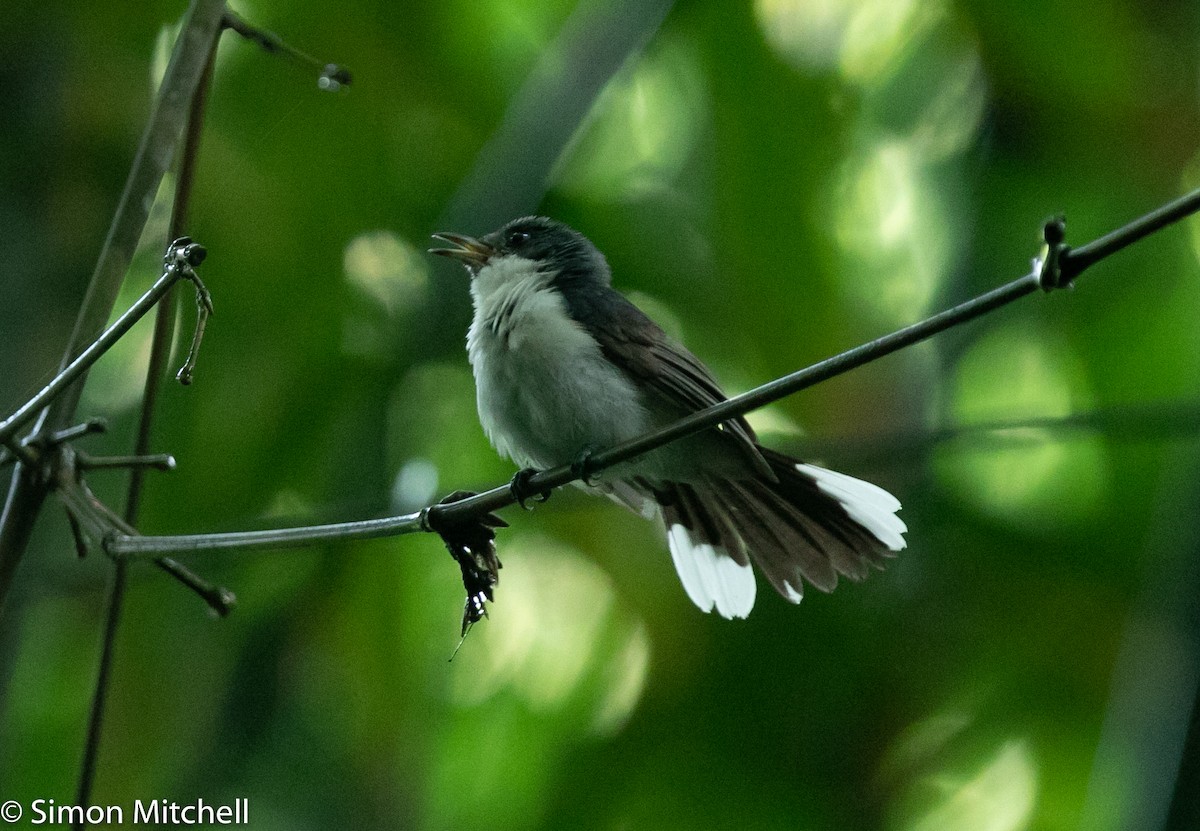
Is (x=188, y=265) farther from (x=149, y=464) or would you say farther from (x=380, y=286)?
(x=380, y=286)

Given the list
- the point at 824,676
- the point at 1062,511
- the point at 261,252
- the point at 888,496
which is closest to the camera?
the point at 888,496

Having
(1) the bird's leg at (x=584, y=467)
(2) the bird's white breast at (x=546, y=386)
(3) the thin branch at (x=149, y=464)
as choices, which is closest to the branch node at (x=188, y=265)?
(3) the thin branch at (x=149, y=464)

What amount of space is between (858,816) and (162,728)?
8.68 feet

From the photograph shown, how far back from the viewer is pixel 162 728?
171 inches

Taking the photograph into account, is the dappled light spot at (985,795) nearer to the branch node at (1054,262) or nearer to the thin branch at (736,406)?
the thin branch at (736,406)

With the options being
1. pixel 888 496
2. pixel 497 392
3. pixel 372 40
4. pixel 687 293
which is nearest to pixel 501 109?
pixel 372 40

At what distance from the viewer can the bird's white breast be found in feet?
12.1

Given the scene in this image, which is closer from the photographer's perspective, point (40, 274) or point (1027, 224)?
point (40, 274)

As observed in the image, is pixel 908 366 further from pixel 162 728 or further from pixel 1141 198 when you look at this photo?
pixel 162 728

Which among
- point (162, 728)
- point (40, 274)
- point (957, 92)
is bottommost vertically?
point (162, 728)

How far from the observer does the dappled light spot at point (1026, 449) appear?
527cm

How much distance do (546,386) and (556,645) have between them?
2059 millimetres

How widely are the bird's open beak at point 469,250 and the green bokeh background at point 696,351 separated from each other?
5.8 inches

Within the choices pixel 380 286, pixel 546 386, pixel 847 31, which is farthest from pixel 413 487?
pixel 847 31
